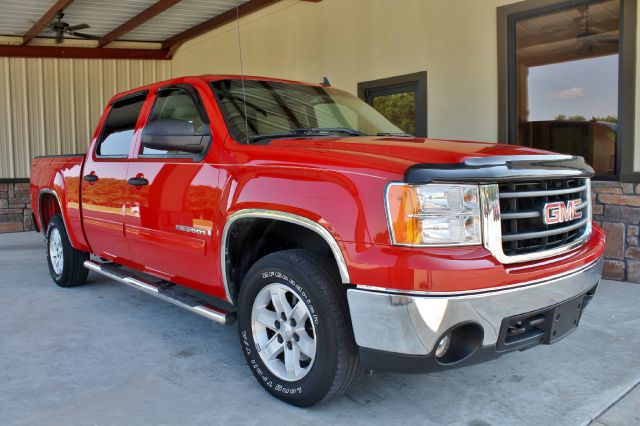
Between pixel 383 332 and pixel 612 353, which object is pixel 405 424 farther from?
pixel 612 353

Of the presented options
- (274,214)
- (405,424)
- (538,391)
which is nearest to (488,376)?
(538,391)

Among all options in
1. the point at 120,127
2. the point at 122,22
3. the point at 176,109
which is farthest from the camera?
the point at 122,22

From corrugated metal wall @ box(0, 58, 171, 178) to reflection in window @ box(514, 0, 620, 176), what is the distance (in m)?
9.34

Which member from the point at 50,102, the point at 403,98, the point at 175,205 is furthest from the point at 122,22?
the point at 175,205

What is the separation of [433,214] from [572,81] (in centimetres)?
504

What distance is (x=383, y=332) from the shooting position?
2412mm

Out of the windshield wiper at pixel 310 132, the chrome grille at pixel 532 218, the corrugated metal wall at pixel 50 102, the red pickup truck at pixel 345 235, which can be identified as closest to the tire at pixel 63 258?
the red pickup truck at pixel 345 235

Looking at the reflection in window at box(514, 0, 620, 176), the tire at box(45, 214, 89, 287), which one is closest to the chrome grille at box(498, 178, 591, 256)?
the reflection in window at box(514, 0, 620, 176)

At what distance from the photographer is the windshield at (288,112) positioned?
3508mm

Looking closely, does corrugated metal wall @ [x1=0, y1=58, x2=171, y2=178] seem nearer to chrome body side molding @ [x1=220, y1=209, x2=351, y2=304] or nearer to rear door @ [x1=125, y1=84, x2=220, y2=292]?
rear door @ [x1=125, y1=84, x2=220, y2=292]

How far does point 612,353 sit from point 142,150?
3626 millimetres

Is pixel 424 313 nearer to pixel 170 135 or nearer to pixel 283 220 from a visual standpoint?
pixel 283 220

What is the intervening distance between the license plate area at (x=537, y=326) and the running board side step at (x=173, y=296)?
1614mm

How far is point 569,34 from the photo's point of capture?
20.9ft
